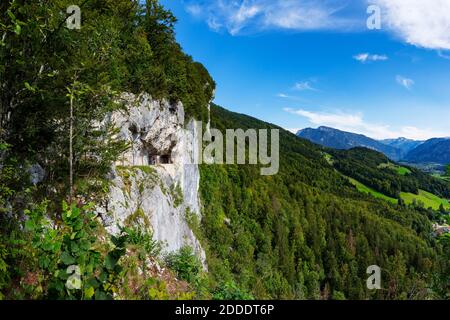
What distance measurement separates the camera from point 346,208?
106 meters

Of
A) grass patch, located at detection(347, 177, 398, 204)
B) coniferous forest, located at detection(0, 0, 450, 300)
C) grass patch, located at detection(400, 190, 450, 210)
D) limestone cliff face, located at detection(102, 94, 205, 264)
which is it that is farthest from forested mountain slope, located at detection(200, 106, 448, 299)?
grass patch, located at detection(400, 190, 450, 210)

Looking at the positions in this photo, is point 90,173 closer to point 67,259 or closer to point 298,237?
point 67,259

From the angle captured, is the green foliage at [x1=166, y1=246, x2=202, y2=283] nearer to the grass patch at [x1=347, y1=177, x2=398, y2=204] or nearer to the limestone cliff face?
the limestone cliff face

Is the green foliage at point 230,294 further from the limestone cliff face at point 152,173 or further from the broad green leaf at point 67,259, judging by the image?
the limestone cliff face at point 152,173

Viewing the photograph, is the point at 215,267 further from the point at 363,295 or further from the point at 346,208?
the point at 346,208

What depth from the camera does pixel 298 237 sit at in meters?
86.6

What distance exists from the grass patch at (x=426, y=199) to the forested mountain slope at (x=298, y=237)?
31.8m

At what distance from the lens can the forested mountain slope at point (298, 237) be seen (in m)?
54.0

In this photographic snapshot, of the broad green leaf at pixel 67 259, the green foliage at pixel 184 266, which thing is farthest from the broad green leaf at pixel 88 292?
the green foliage at pixel 184 266

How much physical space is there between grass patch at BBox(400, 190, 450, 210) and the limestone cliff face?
6427 inches

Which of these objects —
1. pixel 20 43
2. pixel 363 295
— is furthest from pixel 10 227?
pixel 363 295

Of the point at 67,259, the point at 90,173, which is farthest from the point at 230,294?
the point at 90,173

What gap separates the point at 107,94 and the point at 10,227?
4137 mm
